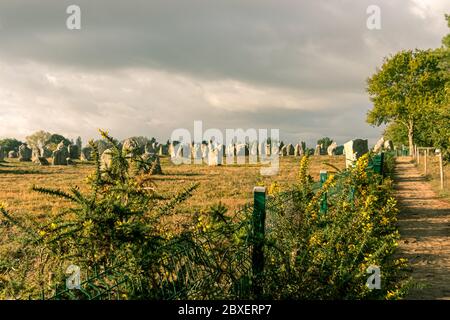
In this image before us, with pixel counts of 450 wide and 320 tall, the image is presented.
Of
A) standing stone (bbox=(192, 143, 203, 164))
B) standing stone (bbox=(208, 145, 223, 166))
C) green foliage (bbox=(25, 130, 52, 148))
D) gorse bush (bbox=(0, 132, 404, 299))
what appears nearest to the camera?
gorse bush (bbox=(0, 132, 404, 299))

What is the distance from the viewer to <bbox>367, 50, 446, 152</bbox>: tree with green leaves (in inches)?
1909

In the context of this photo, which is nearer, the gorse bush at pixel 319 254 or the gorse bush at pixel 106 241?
the gorse bush at pixel 106 241

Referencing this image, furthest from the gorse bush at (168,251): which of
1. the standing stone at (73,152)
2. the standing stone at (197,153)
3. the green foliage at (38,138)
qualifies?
the green foliage at (38,138)

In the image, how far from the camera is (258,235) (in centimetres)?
479

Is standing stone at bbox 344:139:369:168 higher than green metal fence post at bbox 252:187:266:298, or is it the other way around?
standing stone at bbox 344:139:369:168

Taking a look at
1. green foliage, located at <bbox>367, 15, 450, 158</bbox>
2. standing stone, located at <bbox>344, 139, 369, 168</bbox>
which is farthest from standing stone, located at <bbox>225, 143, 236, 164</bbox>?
standing stone, located at <bbox>344, 139, 369, 168</bbox>

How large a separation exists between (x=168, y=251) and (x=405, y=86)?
167ft

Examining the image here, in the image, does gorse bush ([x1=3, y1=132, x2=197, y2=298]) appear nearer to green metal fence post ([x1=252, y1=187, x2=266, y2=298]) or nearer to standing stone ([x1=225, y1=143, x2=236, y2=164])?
green metal fence post ([x1=252, y1=187, x2=266, y2=298])

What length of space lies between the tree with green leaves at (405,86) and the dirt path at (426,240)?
1332 inches

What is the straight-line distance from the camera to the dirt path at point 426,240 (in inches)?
267

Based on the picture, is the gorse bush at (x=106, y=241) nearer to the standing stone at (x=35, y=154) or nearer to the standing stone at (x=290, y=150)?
the standing stone at (x=35, y=154)

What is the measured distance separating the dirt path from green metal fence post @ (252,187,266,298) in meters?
2.36

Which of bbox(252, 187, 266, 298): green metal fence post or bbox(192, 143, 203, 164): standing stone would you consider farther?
bbox(192, 143, 203, 164): standing stone

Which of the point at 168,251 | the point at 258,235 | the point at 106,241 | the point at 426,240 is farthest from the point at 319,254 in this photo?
the point at 426,240
